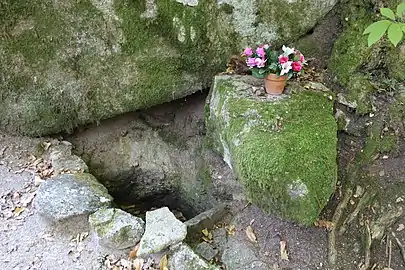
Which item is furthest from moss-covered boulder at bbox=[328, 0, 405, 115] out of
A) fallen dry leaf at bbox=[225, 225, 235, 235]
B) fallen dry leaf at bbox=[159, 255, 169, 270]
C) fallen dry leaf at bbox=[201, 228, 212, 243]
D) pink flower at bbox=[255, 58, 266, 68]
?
fallen dry leaf at bbox=[159, 255, 169, 270]

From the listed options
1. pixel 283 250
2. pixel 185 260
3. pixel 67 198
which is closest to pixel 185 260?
pixel 185 260

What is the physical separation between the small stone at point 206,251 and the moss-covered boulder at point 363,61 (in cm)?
145

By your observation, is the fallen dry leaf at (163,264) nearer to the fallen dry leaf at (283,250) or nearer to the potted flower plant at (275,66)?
the fallen dry leaf at (283,250)

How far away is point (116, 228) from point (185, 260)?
475 millimetres

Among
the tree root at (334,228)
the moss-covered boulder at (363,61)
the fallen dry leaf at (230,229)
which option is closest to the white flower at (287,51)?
the moss-covered boulder at (363,61)

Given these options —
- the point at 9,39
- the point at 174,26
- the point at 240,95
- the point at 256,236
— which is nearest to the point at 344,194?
the point at 256,236

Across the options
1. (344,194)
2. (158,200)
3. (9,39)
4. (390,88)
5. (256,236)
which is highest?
(9,39)

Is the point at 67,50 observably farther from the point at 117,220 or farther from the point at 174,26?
the point at 117,220

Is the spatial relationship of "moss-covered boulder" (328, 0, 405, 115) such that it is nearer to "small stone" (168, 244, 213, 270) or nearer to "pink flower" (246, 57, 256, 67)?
"pink flower" (246, 57, 256, 67)

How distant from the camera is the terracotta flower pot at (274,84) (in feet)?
9.59

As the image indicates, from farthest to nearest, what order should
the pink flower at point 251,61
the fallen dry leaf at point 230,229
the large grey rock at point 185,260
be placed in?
the fallen dry leaf at point 230,229 < the pink flower at point 251,61 < the large grey rock at point 185,260

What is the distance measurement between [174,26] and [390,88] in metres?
1.67

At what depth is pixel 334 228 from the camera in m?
2.97

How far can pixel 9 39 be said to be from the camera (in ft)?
10.3
